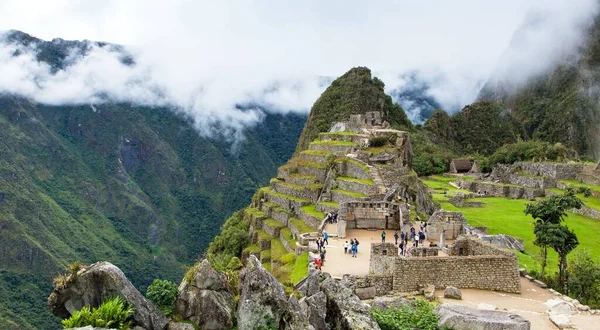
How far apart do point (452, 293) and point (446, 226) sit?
8.78m

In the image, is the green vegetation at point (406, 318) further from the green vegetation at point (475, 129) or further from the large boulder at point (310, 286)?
the green vegetation at point (475, 129)

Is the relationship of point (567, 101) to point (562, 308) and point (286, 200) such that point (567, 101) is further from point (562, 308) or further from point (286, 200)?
point (562, 308)

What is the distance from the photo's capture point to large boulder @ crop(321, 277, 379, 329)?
37.3ft

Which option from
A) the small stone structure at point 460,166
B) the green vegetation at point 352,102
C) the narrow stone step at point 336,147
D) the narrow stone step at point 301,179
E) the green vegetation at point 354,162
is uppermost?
the green vegetation at point 352,102

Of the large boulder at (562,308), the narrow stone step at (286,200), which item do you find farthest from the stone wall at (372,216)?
the narrow stone step at (286,200)

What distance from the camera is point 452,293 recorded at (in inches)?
615

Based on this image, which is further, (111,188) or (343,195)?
(111,188)

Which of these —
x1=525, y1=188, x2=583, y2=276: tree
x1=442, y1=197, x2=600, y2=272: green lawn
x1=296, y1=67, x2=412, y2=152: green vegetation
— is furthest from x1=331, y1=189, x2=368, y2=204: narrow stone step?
x1=296, y1=67, x2=412, y2=152: green vegetation

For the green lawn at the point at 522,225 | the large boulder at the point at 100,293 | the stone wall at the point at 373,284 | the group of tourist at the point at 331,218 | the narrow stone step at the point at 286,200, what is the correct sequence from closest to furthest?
the large boulder at the point at 100,293 < the stone wall at the point at 373,284 < the green lawn at the point at 522,225 < the group of tourist at the point at 331,218 < the narrow stone step at the point at 286,200

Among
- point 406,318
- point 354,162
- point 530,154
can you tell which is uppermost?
point 530,154

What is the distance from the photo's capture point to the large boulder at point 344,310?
11367 mm

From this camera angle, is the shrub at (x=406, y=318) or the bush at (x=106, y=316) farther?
the shrub at (x=406, y=318)

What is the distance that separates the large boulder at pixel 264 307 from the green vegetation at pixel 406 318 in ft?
7.07

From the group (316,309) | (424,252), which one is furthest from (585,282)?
(316,309)
